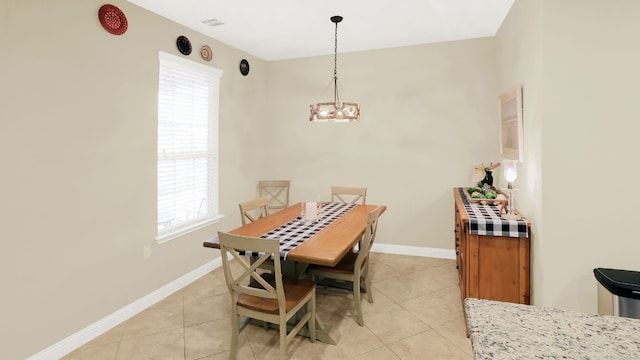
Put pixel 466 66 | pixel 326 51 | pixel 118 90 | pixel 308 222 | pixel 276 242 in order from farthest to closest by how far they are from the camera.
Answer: pixel 326 51 → pixel 466 66 → pixel 308 222 → pixel 118 90 → pixel 276 242

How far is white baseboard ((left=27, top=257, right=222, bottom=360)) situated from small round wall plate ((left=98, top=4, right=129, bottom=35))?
223cm

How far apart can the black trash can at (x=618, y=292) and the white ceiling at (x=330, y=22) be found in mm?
2248

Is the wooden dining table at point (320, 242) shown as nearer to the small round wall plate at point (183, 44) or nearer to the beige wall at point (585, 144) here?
the beige wall at point (585, 144)

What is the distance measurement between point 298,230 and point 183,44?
86.1 inches

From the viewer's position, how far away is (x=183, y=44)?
133 inches

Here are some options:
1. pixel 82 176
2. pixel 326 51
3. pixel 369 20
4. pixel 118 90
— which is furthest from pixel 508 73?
pixel 82 176

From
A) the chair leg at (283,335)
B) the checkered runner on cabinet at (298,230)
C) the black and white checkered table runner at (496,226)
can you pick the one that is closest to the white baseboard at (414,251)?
the checkered runner on cabinet at (298,230)

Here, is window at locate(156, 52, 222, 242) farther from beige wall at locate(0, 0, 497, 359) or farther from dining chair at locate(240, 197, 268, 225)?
dining chair at locate(240, 197, 268, 225)

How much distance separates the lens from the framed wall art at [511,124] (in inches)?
103

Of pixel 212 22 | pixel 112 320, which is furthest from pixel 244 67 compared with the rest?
pixel 112 320

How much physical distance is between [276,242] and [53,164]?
5.39 feet

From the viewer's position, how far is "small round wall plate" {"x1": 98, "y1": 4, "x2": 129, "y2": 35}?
2586 mm

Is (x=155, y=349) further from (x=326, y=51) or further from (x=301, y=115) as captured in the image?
(x=326, y=51)

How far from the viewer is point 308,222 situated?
2984mm
